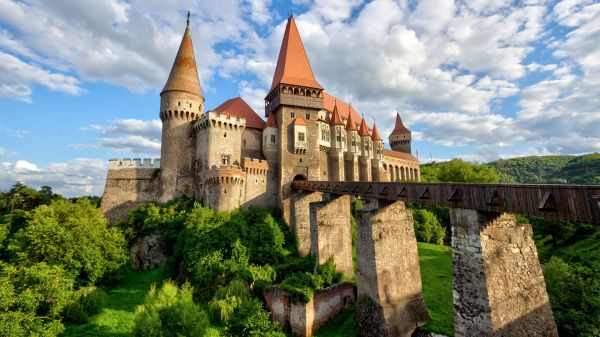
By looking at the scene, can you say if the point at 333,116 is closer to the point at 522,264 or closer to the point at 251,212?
the point at 251,212

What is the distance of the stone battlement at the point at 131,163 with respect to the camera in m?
29.8

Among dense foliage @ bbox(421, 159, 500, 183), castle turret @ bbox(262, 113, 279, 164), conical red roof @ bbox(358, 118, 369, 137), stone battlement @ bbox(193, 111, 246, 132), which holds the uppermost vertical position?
conical red roof @ bbox(358, 118, 369, 137)

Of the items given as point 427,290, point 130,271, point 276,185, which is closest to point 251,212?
point 276,185

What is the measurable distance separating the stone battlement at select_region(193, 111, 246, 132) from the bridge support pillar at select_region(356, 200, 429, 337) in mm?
18511

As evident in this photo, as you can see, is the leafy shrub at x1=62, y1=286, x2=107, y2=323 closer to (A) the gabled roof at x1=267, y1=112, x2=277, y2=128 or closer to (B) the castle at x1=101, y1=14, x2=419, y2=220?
(B) the castle at x1=101, y1=14, x2=419, y2=220

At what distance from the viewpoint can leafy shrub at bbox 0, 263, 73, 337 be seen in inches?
495

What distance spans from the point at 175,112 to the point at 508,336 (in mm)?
30849

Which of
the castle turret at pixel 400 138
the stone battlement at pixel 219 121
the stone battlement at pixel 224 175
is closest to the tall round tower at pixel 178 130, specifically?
the stone battlement at pixel 219 121

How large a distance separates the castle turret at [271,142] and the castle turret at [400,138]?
141 ft

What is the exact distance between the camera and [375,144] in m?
42.6

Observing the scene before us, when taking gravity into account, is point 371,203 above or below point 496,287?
above

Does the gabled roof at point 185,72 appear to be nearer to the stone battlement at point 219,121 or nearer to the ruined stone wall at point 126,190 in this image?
the stone battlement at point 219,121

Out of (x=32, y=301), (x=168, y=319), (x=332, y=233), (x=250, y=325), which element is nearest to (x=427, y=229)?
(x=332, y=233)

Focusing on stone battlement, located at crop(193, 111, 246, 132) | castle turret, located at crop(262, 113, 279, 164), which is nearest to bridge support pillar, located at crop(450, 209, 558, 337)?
castle turret, located at crop(262, 113, 279, 164)
